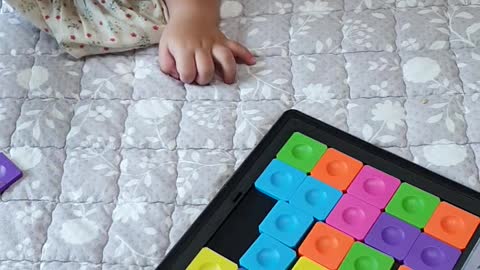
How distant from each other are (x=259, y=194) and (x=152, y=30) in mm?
262

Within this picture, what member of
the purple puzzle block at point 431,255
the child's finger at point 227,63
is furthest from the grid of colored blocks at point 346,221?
the child's finger at point 227,63

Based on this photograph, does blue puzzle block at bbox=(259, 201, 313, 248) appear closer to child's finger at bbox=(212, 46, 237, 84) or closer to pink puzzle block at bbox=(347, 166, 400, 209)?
pink puzzle block at bbox=(347, 166, 400, 209)

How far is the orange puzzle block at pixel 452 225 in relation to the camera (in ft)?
2.12

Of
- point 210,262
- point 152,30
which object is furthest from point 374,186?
point 152,30

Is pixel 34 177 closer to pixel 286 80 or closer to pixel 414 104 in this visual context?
pixel 286 80

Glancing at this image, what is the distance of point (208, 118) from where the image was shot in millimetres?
757

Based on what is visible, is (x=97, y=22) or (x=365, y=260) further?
(x=97, y=22)

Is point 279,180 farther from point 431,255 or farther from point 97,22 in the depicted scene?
point 97,22

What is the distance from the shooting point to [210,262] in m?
0.64

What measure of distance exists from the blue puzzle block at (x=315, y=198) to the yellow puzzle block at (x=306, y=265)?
1.9 inches

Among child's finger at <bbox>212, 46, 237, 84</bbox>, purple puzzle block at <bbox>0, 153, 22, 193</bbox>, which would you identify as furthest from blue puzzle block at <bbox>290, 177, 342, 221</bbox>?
purple puzzle block at <bbox>0, 153, 22, 193</bbox>

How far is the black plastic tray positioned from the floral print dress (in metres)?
0.21

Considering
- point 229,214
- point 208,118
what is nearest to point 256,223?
point 229,214

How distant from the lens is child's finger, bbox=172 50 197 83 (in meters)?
0.79
